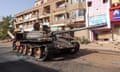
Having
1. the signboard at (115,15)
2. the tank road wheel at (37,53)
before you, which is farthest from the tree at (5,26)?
the tank road wheel at (37,53)

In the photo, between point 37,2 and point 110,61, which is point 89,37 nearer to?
point 110,61

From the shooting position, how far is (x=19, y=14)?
2916 inches

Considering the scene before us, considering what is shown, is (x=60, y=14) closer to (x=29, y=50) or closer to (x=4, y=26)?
(x=4, y=26)

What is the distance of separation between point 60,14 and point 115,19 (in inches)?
699

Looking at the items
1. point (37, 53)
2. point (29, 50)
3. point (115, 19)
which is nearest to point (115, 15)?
point (115, 19)

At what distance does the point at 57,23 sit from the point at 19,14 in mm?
27498

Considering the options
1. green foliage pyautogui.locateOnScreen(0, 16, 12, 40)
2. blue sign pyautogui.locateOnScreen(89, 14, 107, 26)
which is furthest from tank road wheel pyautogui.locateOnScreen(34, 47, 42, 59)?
green foliage pyautogui.locateOnScreen(0, 16, 12, 40)

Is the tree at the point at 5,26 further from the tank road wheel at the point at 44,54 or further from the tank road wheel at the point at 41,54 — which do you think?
the tank road wheel at the point at 44,54

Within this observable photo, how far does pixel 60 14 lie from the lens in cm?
4922

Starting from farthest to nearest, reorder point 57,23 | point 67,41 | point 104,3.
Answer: point 57,23 < point 104,3 < point 67,41

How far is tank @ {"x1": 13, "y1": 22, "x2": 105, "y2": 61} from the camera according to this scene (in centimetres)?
1854

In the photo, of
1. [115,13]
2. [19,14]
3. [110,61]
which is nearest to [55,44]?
[110,61]

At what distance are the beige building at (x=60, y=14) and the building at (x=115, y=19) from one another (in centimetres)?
634

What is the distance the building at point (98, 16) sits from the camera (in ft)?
115
